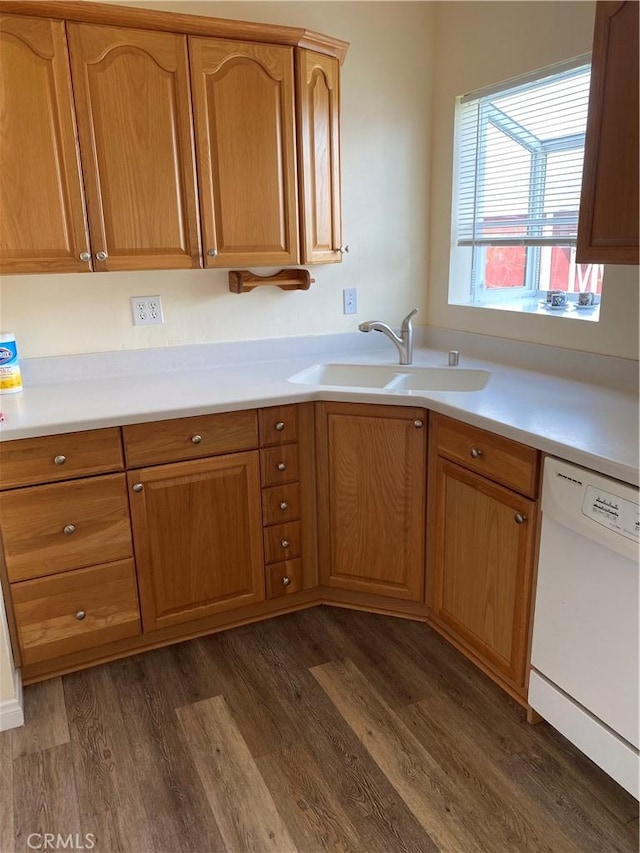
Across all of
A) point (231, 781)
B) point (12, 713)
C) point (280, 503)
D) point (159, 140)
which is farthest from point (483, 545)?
point (159, 140)

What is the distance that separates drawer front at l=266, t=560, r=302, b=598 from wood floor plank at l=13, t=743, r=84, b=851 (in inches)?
32.2

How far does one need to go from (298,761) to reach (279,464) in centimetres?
93

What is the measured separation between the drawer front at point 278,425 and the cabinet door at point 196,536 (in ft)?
0.24

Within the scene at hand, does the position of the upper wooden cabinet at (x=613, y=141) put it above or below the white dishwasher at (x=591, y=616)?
above

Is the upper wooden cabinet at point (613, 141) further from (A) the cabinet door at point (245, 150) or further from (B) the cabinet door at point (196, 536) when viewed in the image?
(B) the cabinet door at point (196, 536)

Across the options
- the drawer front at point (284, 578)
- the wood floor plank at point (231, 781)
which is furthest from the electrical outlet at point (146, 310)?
the wood floor plank at point (231, 781)

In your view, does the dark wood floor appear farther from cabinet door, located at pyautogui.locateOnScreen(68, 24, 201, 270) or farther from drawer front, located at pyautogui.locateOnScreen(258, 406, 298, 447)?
cabinet door, located at pyautogui.locateOnScreen(68, 24, 201, 270)

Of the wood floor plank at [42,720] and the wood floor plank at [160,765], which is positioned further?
the wood floor plank at [42,720]

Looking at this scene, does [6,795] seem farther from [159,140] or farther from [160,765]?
[159,140]

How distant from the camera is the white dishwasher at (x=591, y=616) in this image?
4.67ft

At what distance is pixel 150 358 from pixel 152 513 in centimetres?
71

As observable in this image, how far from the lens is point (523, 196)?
2438 millimetres

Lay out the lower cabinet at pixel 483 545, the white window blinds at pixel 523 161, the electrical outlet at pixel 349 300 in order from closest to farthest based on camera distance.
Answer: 1. the lower cabinet at pixel 483 545
2. the white window blinds at pixel 523 161
3. the electrical outlet at pixel 349 300

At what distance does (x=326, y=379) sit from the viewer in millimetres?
2639
